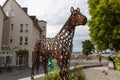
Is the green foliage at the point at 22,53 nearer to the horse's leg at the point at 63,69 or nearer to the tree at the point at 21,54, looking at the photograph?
the tree at the point at 21,54

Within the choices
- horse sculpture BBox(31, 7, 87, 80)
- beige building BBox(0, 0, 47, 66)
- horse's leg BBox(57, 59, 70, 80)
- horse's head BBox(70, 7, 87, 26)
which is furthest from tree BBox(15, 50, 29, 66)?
horse's leg BBox(57, 59, 70, 80)

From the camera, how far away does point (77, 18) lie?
35.2 feet

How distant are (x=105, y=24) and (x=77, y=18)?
25320 millimetres

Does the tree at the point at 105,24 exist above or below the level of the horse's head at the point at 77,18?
above

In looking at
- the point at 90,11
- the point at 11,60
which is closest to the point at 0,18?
the point at 11,60

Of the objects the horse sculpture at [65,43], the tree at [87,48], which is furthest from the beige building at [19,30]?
the horse sculpture at [65,43]

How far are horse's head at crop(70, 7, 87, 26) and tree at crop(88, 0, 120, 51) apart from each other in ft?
80.0

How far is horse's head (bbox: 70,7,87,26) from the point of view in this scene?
10617mm

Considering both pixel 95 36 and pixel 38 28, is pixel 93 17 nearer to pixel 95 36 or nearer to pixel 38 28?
pixel 95 36

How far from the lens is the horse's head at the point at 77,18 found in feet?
34.8

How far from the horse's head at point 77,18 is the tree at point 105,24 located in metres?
24.4

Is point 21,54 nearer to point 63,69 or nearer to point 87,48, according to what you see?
point 87,48

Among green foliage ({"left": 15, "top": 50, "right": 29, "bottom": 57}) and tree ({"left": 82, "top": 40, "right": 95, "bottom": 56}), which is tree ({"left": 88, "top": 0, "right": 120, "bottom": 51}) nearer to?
green foliage ({"left": 15, "top": 50, "right": 29, "bottom": 57})

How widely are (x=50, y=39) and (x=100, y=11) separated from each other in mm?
24776
